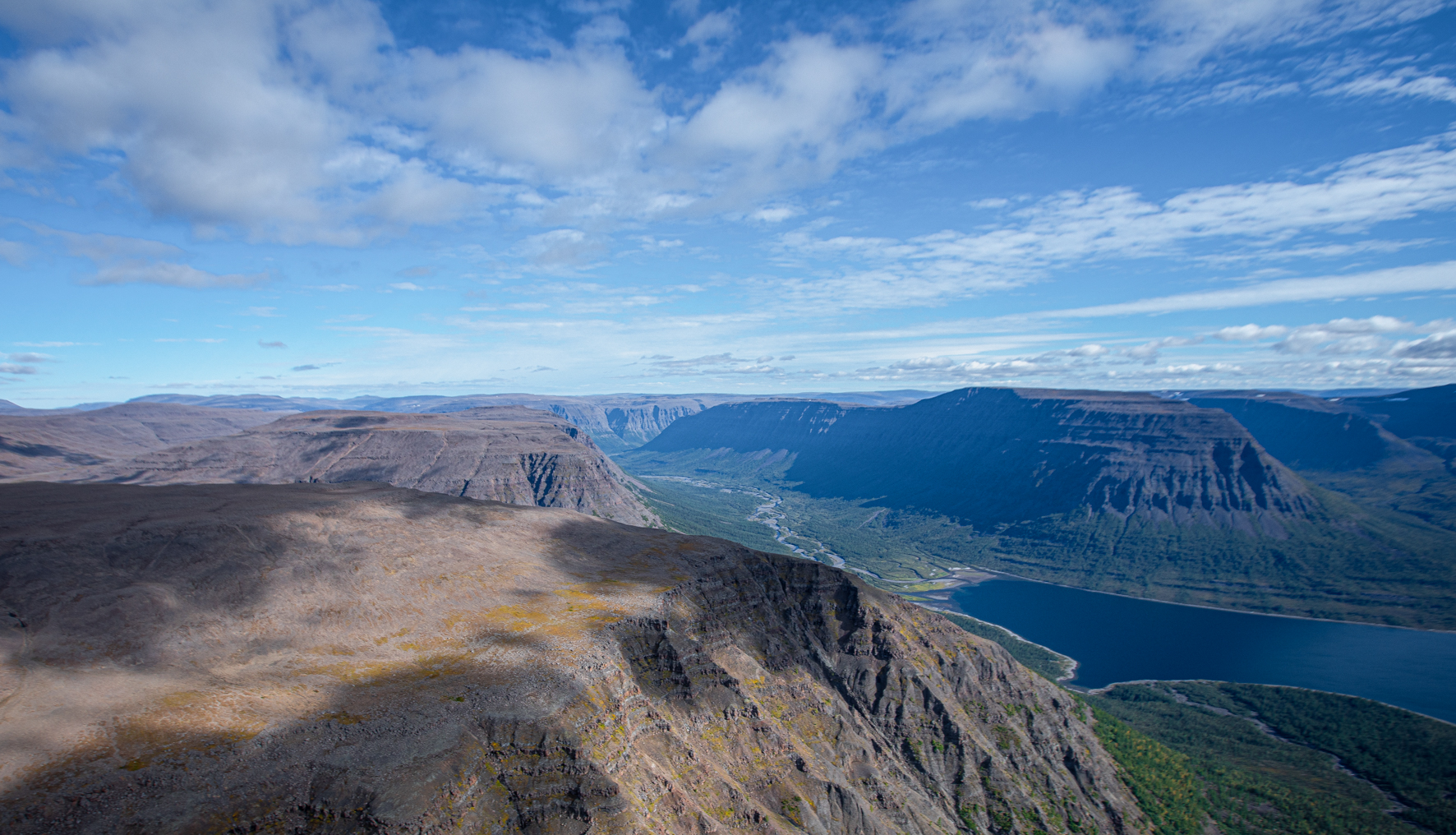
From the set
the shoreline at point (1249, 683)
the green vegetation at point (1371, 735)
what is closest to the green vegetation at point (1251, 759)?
the green vegetation at point (1371, 735)

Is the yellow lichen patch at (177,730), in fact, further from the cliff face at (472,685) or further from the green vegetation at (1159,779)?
the green vegetation at (1159,779)

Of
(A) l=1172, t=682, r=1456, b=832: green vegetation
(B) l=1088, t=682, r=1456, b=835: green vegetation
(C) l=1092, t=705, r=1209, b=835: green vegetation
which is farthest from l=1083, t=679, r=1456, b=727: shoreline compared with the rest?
(C) l=1092, t=705, r=1209, b=835: green vegetation

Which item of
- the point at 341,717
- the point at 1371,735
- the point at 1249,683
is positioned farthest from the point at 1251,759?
the point at 341,717

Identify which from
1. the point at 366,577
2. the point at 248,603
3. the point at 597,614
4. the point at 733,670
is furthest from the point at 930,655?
the point at 248,603

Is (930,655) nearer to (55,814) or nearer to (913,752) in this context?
(913,752)

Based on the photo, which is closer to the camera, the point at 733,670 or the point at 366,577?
the point at 366,577

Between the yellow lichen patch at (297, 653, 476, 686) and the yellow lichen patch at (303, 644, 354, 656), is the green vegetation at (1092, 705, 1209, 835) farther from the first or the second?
the yellow lichen patch at (303, 644, 354, 656)

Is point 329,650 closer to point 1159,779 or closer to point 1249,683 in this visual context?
point 1159,779
